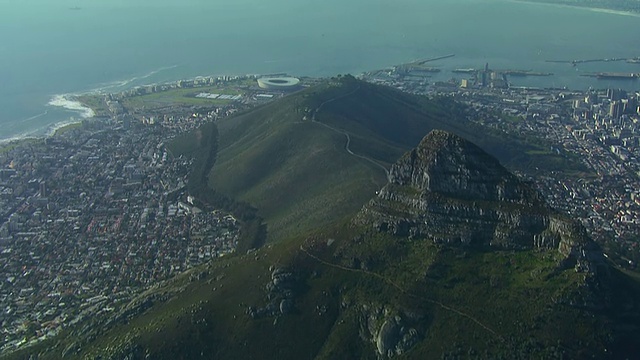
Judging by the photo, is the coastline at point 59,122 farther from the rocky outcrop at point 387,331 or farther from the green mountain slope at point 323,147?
the rocky outcrop at point 387,331

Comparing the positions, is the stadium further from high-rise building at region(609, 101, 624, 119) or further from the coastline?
high-rise building at region(609, 101, 624, 119)

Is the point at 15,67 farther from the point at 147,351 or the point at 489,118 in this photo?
the point at 147,351

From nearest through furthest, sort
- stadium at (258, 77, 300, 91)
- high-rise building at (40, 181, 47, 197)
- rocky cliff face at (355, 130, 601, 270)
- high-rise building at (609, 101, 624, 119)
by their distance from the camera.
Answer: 1. rocky cliff face at (355, 130, 601, 270)
2. high-rise building at (40, 181, 47, 197)
3. high-rise building at (609, 101, 624, 119)
4. stadium at (258, 77, 300, 91)

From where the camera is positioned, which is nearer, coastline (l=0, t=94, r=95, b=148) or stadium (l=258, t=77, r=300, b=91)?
coastline (l=0, t=94, r=95, b=148)

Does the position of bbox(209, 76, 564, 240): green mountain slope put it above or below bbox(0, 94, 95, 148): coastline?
above

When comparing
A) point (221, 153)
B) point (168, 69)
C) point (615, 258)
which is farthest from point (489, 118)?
point (168, 69)

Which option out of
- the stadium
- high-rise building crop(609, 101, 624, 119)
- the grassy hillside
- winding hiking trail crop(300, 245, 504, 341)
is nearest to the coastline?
the stadium
